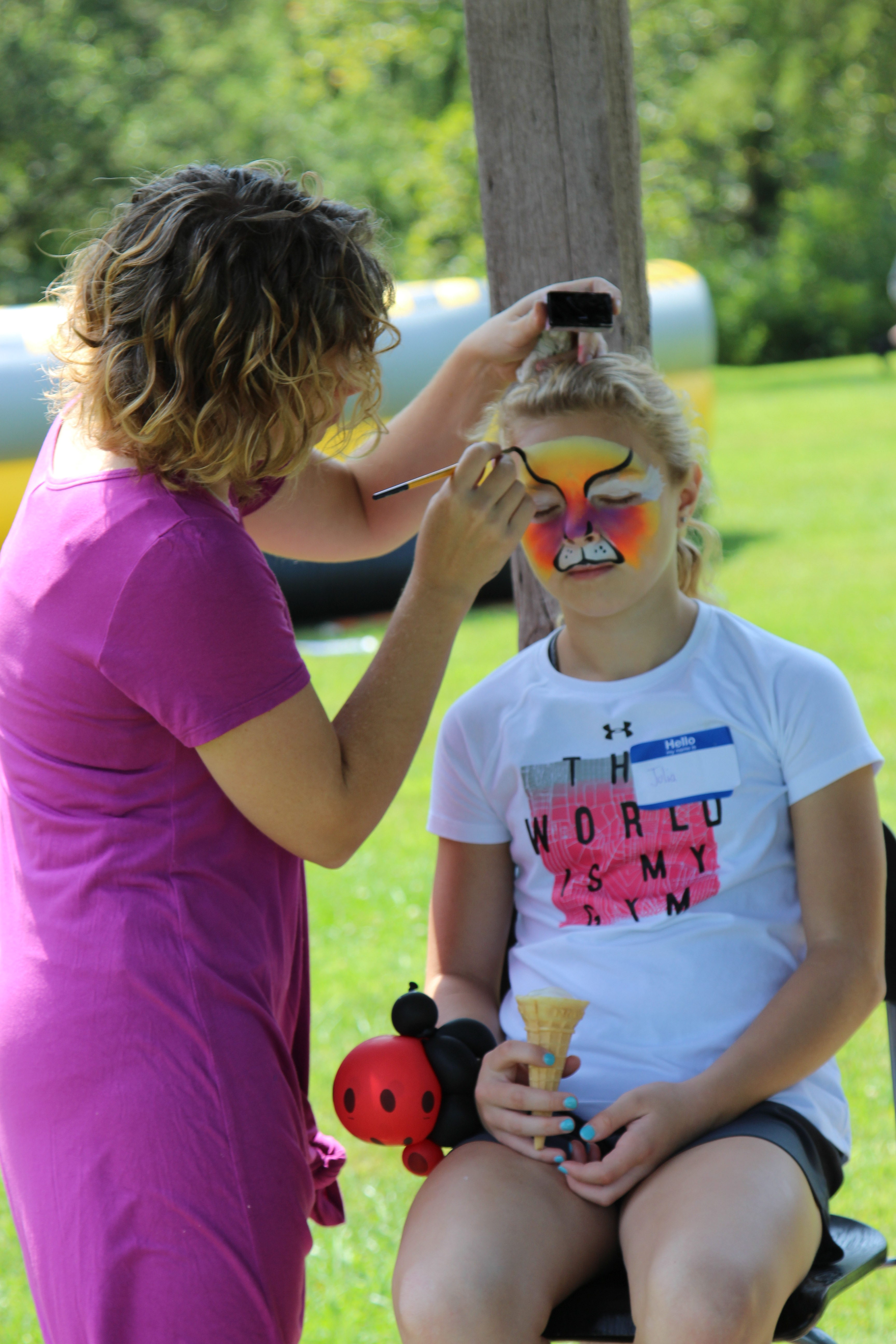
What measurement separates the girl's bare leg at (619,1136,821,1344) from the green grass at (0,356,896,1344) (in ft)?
2.92

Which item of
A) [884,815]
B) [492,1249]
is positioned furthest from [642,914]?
[884,815]

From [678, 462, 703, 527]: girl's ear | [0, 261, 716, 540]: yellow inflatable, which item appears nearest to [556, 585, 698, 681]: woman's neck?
[678, 462, 703, 527]: girl's ear

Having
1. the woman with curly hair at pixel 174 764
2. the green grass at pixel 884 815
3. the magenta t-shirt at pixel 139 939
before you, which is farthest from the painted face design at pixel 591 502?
the green grass at pixel 884 815

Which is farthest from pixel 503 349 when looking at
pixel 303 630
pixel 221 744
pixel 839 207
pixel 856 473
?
pixel 839 207

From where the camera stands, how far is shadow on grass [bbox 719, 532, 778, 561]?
8688 mm

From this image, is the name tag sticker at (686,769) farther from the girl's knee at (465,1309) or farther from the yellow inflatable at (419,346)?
the yellow inflatable at (419,346)

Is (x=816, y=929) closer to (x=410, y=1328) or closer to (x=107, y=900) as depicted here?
(x=410, y=1328)

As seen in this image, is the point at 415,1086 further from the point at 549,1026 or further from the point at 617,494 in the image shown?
the point at 617,494

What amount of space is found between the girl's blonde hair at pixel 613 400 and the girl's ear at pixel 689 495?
0.01m

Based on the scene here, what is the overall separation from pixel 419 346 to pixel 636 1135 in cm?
595

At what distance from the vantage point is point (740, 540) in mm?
9031

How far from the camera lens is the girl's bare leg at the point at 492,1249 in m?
1.50

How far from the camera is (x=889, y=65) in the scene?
25781mm

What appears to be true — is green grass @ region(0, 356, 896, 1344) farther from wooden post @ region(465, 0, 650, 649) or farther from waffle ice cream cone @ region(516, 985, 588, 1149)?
wooden post @ region(465, 0, 650, 649)
